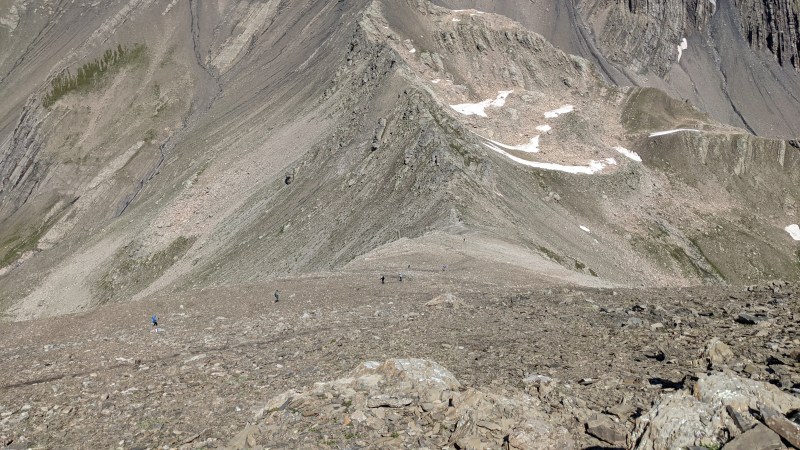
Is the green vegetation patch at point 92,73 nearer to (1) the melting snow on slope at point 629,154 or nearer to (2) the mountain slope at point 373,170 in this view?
(2) the mountain slope at point 373,170

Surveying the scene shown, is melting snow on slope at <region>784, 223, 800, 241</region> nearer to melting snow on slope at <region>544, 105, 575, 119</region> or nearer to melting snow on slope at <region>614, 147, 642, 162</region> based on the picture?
melting snow on slope at <region>614, 147, 642, 162</region>

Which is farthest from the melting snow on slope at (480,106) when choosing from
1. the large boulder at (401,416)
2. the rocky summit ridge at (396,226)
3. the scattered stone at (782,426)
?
the scattered stone at (782,426)

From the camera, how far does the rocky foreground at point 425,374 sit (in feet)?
30.3

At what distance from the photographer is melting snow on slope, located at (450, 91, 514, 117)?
88.8 metres

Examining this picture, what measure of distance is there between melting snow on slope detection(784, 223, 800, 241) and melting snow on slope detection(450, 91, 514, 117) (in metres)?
40.4

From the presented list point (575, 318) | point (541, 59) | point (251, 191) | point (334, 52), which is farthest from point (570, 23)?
point (575, 318)

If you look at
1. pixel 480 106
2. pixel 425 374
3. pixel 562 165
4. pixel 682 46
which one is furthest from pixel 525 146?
pixel 682 46

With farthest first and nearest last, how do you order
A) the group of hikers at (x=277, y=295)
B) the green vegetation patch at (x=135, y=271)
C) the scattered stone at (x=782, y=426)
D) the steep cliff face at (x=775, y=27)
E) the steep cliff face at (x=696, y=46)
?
the steep cliff face at (x=775, y=27) → the steep cliff face at (x=696, y=46) → the green vegetation patch at (x=135, y=271) → the group of hikers at (x=277, y=295) → the scattered stone at (x=782, y=426)

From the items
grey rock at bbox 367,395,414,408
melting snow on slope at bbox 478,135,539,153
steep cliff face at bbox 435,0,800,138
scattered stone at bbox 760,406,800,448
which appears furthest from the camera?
steep cliff face at bbox 435,0,800,138

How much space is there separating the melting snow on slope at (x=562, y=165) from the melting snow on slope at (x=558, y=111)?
1177cm

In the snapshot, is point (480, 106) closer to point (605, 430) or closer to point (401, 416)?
point (401, 416)

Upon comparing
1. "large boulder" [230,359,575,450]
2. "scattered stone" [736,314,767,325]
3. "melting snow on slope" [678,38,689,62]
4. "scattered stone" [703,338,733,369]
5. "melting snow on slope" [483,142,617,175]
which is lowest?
"melting snow on slope" [678,38,689,62]

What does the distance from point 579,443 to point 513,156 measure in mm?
68404

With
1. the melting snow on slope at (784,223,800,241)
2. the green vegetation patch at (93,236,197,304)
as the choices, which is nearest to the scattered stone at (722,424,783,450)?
the green vegetation patch at (93,236,197,304)
